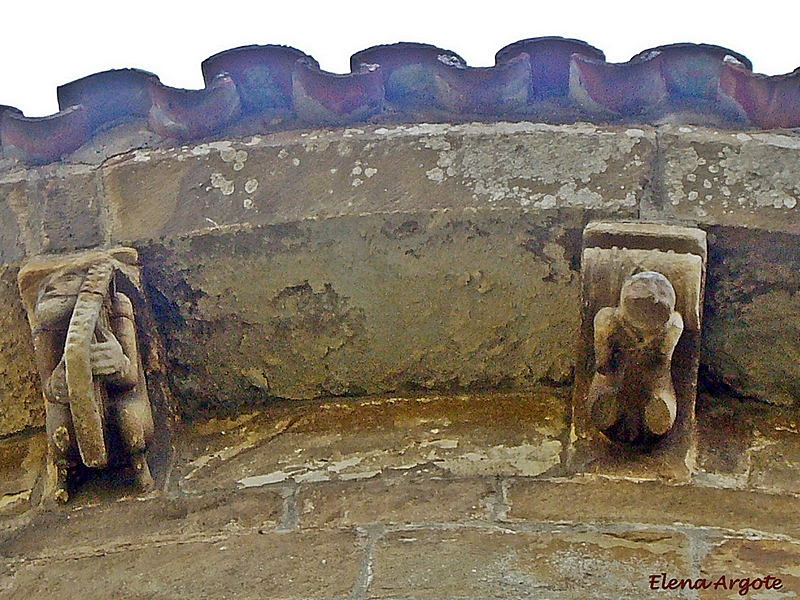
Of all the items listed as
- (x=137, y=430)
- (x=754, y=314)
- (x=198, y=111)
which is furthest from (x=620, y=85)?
(x=137, y=430)

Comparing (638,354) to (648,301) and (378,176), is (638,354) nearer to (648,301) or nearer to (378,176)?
(648,301)

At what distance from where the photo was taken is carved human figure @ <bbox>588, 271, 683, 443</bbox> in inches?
81.0

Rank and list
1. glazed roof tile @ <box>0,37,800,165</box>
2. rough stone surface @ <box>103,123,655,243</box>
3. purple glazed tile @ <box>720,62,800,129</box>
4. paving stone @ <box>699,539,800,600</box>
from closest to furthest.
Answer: paving stone @ <box>699,539,800,600</box>
rough stone surface @ <box>103,123,655,243</box>
purple glazed tile @ <box>720,62,800,129</box>
glazed roof tile @ <box>0,37,800,165</box>

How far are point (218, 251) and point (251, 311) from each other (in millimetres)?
161

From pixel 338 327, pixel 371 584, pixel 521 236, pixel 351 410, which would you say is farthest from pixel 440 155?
pixel 371 584

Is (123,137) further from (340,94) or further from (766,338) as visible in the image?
(766,338)

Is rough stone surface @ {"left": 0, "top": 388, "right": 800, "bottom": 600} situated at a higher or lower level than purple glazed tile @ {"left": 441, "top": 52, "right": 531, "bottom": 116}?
lower

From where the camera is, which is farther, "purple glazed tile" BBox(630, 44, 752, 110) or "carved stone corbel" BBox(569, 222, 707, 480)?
"purple glazed tile" BBox(630, 44, 752, 110)

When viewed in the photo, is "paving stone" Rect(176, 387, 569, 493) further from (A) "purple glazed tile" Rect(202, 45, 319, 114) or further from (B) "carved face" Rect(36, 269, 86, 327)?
(A) "purple glazed tile" Rect(202, 45, 319, 114)

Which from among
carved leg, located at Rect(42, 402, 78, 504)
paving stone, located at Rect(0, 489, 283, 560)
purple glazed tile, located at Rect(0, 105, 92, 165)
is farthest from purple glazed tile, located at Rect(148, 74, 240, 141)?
paving stone, located at Rect(0, 489, 283, 560)

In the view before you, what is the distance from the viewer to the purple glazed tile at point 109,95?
9.11ft

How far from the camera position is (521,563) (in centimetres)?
194

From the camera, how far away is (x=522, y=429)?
243 centimetres

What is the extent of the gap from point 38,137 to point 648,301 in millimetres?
1514
